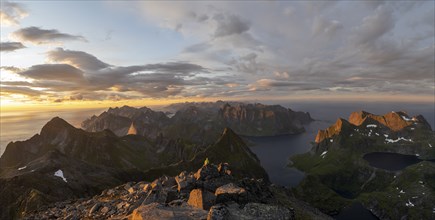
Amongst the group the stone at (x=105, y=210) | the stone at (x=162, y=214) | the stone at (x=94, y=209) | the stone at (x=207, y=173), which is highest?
the stone at (x=162, y=214)

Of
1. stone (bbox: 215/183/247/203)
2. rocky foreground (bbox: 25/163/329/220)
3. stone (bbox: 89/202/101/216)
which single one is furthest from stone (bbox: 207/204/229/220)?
stone (bbox: 89/202/101/216)

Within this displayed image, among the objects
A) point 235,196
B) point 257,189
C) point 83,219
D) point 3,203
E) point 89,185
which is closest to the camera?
point 235,196

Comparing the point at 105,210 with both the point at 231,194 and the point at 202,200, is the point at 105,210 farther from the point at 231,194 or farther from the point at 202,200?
the point at 231,194

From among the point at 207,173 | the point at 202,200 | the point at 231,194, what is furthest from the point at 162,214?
the point at 207,173

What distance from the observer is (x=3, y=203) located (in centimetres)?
13200

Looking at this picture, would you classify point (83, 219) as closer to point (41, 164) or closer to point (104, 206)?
point (104, 206)

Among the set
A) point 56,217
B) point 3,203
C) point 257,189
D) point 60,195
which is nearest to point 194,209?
point 56,217

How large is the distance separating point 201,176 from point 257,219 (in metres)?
30.6

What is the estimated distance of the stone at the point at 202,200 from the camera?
130 ft

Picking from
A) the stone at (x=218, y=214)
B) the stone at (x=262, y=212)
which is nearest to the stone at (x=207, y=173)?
the stone at (x=262, y=212)

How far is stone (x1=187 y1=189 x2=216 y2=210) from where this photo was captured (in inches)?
1561

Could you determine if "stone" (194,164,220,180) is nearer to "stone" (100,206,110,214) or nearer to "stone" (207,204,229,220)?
"stone" (100,206,110,214)

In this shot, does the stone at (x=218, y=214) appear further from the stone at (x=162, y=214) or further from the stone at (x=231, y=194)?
the stone at (x=231, y=194)

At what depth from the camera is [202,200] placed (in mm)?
39938
